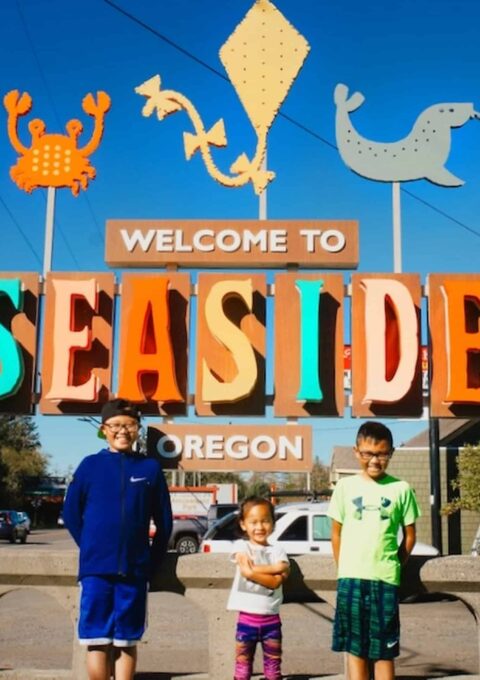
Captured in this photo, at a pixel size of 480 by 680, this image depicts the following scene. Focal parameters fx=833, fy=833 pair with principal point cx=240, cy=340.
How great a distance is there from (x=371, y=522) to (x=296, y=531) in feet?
31.3

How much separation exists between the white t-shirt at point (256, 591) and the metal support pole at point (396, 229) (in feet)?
15.3

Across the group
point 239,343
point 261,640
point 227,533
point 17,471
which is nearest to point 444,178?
point 239,343

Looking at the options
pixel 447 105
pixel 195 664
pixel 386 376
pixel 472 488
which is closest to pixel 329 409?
pixel 386 376

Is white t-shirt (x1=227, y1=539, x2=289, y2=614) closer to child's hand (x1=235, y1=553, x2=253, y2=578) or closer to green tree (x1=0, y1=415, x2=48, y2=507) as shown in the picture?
child's hand (x1=235, y1=553, x2=253, y2=578)

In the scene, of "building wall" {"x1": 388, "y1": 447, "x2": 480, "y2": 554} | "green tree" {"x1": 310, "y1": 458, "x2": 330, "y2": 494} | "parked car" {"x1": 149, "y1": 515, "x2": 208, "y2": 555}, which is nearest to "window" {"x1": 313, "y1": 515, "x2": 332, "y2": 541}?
"building wall" {"x1": 388, "y1": 447, "x2": 480, "y2": 554}

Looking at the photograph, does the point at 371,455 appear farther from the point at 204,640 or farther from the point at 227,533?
the point at 227,533

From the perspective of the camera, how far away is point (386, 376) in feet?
27.8

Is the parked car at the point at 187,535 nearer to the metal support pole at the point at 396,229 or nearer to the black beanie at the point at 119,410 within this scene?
the metal support pole at the point at 396,229

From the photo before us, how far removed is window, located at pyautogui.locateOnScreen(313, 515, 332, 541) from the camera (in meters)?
13.8

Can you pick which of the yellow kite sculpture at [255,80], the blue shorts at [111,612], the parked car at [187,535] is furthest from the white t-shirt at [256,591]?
the parked car at [187,535]

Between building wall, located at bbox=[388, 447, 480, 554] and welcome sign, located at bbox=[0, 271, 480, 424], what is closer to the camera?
welcome sign, located at bbox=[0, 271, 480, 424]

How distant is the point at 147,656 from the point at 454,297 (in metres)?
4.64

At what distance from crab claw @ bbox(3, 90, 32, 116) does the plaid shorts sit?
7.16 meters

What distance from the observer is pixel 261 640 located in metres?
4.75
